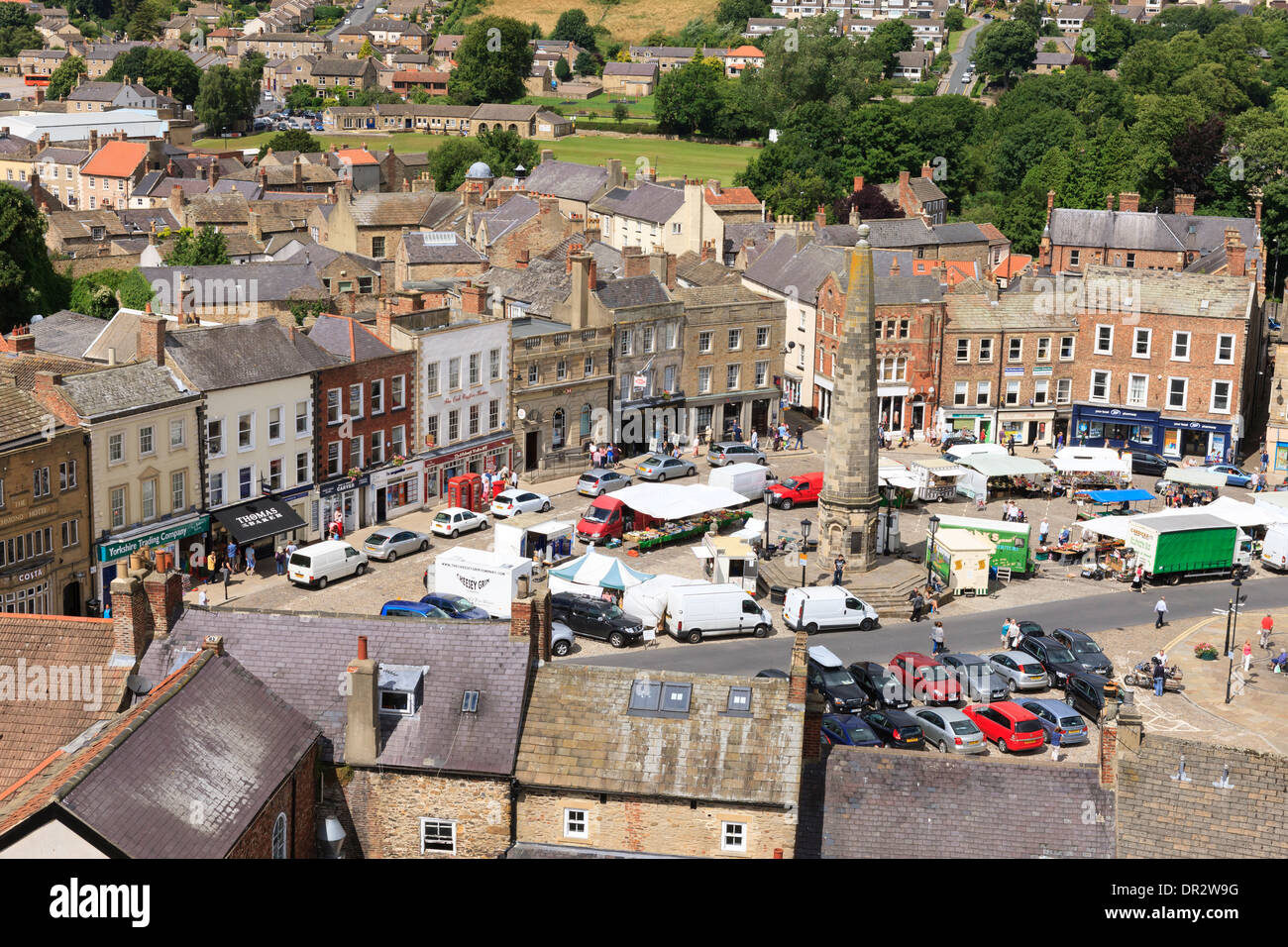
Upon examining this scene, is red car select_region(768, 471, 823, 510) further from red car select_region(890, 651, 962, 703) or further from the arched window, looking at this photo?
the arched window

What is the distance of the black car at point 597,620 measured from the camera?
48.1 m

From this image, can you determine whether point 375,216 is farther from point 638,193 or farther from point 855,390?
point 855,390

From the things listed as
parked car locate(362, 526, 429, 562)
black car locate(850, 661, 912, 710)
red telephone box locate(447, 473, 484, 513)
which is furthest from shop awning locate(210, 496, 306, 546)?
black car locate(850, 661, 912, 710)

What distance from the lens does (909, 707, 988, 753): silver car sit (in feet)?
131

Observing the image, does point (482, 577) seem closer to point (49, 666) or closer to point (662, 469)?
point (662, 469)

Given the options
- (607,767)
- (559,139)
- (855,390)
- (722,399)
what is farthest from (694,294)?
(559,139)

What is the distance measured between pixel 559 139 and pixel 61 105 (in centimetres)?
6148

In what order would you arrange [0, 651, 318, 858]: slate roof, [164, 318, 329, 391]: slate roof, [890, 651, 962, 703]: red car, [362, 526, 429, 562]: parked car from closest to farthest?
[0, 651, 318, 858]: slate roof → [890, 651, 962, 703]: red car → [164, 318, 329, 391]: slate roof → [362, 526, 429, 562]: parked car

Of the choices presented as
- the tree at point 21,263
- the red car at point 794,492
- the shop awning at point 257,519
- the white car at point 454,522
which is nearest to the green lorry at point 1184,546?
the red car at point 794,492

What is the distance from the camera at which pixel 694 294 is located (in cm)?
7394

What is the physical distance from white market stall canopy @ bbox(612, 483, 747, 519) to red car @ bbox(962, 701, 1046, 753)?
18.4 m

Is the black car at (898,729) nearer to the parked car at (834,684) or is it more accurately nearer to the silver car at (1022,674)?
the parked car at (834,684)

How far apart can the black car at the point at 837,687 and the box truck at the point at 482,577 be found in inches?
411

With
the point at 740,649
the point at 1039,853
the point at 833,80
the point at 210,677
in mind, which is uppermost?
the point at 833,80
